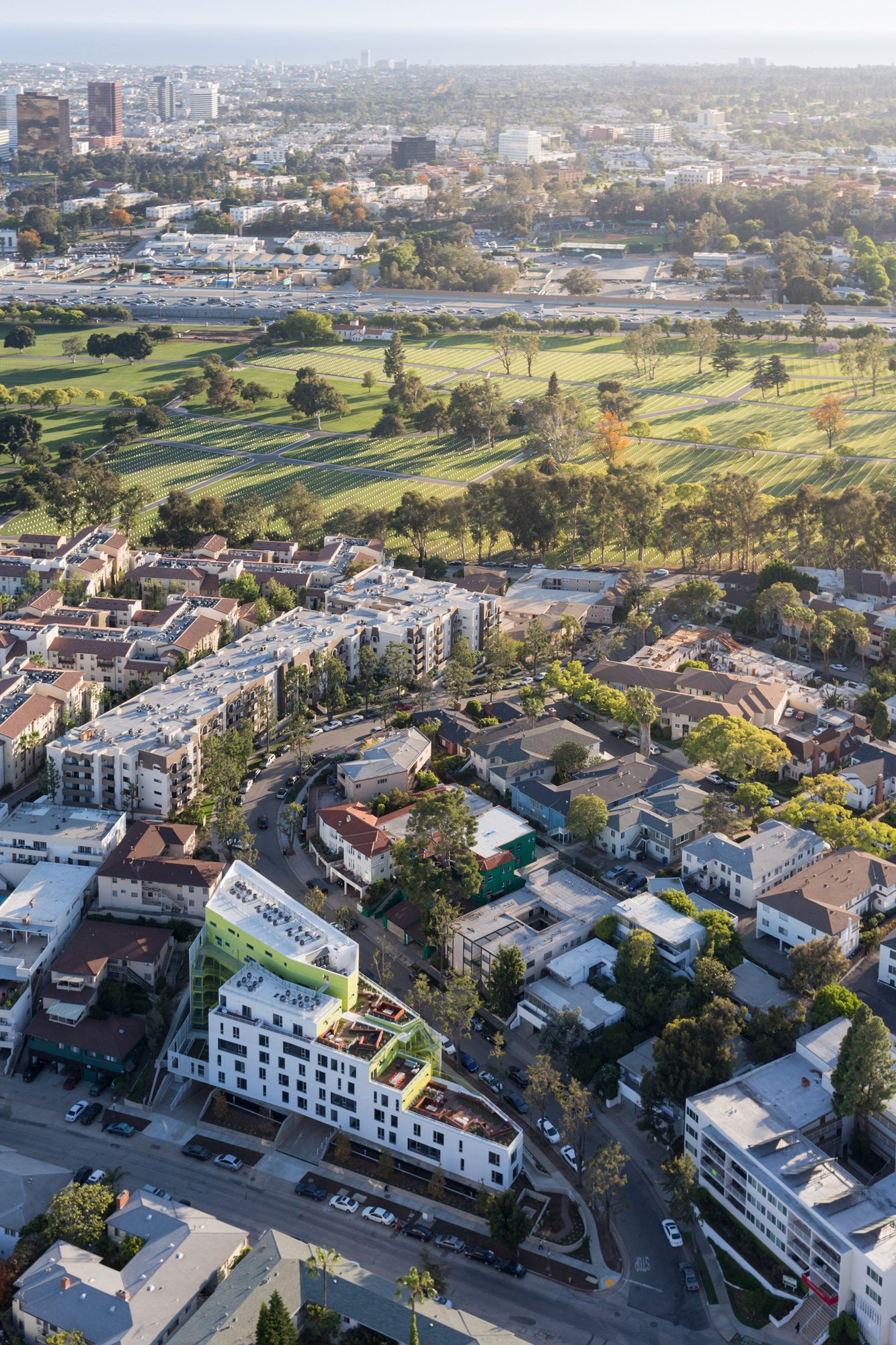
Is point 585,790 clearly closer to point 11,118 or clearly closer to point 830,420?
point 830,420

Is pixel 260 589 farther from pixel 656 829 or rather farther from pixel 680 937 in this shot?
pixel 680 937

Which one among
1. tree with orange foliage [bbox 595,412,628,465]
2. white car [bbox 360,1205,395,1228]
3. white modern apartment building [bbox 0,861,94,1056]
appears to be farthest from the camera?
tree with orange foliage [bbox 595,412,628,465]

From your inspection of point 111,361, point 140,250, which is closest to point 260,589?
point 111,361

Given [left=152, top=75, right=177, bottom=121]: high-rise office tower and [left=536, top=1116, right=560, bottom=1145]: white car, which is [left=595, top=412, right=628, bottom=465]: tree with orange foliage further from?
[left=152, top=75, right=177, bottom=121]: high-rise office tower

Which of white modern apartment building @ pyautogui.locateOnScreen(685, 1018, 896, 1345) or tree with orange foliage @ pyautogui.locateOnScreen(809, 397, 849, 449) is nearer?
white modern apartment building @ pyautogui.locateOnScreen(685, 1018, 896, 1345)

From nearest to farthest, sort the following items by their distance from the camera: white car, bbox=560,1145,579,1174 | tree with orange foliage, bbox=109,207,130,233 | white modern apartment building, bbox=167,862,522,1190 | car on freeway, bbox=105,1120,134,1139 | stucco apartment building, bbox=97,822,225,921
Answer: white modern apartment building, bbox=167,862,522,1190, white car, bbox=560,1145,579,1174, car on freeway, bbox=105,1120,134,1139, stucco apartment building, bbox=97,822,225,921, tree with orange foliage, bbox=109,207,130,233

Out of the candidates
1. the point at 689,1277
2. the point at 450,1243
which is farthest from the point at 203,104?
the point at 689,1277

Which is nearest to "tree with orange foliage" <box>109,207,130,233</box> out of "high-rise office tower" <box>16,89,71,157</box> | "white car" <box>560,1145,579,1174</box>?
"high-rise office tower" <box>16,89,71,157</box>
